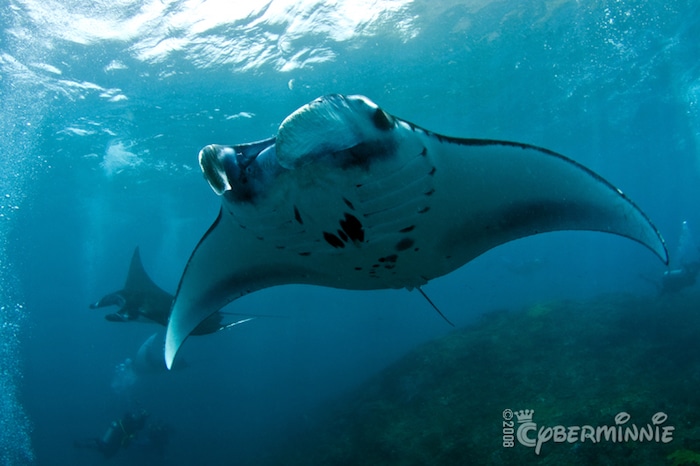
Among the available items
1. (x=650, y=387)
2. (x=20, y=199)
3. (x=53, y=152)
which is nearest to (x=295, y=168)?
(x=650, y=387)

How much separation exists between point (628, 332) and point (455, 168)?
11.2 metres

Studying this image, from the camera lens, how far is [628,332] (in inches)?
429

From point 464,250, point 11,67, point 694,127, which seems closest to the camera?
point 464,250

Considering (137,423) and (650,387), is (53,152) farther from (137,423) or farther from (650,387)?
(650,387)

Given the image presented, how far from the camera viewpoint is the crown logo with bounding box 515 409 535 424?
21.8 ft

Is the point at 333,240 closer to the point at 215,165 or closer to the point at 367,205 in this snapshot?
the point at 367,205

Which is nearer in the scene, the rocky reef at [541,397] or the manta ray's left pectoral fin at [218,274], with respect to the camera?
the manta ray's left pectoral fin at [218,274]

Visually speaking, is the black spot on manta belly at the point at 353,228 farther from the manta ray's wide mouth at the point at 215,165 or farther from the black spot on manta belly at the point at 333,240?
the manta ray's wide mouth at the point at 215,165

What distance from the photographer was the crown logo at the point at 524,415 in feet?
21.8

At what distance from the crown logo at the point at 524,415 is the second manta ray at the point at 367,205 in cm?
439

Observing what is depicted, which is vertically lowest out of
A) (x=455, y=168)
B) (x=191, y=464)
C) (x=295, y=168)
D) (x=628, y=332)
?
(x=191, y=464)

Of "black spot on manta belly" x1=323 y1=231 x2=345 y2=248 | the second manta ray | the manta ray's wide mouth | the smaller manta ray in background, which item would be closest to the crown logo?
the second manta ray

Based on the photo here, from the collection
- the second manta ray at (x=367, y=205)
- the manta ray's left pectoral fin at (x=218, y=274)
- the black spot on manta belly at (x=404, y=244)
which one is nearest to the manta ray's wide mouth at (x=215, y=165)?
the second manta ray at (x=367, y=205)

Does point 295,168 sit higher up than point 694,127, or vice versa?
point 694,127
